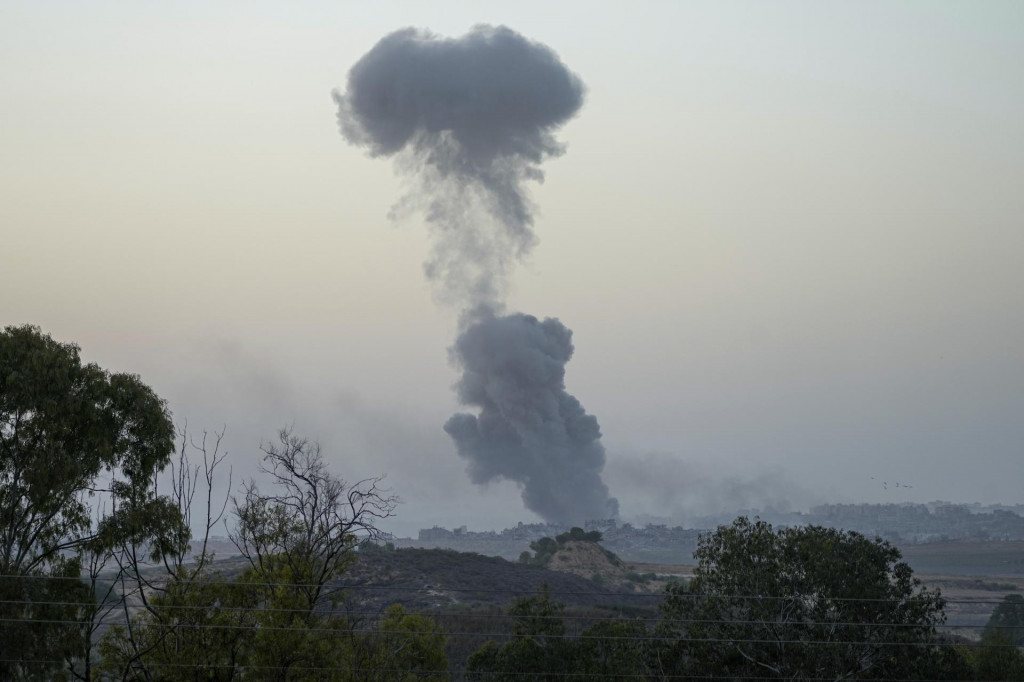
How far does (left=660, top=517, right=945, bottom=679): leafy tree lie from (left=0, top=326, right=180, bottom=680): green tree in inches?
581

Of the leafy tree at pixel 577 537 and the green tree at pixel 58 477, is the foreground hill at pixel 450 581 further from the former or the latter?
the green tree at pixel 58 477

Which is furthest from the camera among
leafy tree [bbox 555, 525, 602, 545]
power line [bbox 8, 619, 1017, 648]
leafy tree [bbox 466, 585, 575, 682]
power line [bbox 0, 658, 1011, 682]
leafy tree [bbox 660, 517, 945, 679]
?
leafy tree [bbox 555, 525, 602, 545]

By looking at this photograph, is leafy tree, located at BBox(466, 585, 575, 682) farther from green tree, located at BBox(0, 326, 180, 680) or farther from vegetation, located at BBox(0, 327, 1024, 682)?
green tree, located at BBox(0, 326, 180, 680)

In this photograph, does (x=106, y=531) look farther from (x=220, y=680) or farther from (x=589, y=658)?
(x=589, y=658)

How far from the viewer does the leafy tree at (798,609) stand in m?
27.2

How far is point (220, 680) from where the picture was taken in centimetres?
2069

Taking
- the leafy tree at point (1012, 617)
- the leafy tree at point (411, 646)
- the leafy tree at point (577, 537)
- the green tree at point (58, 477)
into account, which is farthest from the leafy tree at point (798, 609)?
the leafy tree at point (577, 537)

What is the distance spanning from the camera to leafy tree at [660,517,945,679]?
27188 mm

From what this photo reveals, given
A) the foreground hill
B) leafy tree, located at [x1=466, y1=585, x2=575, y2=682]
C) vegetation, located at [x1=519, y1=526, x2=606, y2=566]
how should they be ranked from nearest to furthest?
leafy tree, located at [x1=466, y1=585, x2=575, y2=682]
the foreground hill
vegetation, located at [x1=519, y1=526, x2=606, y2=566]

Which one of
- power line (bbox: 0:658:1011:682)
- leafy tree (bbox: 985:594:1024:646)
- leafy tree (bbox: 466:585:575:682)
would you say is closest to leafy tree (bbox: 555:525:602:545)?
leafy tree (bbox: 985:594:1024:646)

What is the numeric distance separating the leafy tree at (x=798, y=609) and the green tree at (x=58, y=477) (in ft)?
48.4

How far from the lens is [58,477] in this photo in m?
22.6

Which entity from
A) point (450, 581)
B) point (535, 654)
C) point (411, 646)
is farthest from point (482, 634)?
point (450, 581)

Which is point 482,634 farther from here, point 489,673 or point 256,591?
point 489,673
